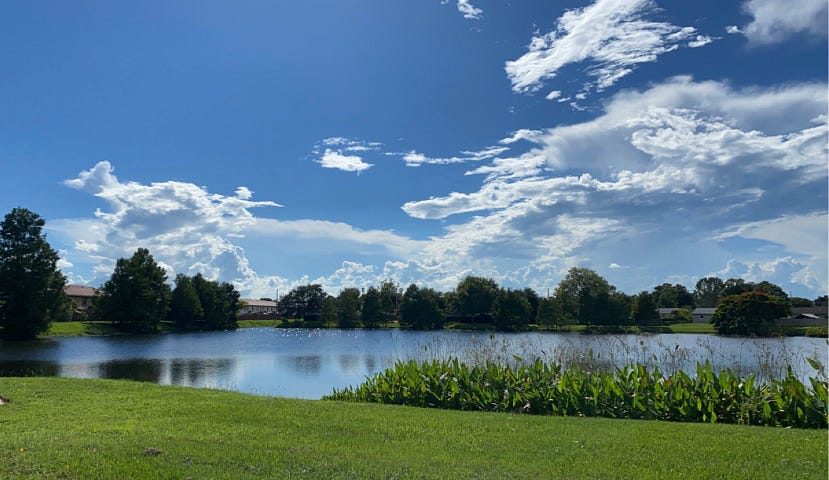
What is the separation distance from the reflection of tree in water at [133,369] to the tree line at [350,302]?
99.9 ft

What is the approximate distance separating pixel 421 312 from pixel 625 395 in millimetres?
88616

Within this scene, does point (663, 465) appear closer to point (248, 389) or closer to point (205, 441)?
point (205, 441)

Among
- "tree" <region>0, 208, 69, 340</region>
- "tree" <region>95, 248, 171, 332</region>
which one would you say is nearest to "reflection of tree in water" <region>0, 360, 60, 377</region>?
"tree" <region>0, 208, 69, 340</region>

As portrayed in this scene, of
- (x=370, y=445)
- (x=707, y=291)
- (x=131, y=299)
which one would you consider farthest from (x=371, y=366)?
(x=707, y=291)

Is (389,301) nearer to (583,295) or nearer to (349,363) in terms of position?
(583,295)

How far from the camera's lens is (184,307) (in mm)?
82750

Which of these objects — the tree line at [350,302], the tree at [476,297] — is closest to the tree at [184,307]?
the tree line at [350,302]

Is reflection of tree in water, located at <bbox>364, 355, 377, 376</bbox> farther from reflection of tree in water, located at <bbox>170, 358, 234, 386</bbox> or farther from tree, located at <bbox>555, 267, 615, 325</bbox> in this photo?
tree, located at <bbox>555, 267, 615, 325</bbox>

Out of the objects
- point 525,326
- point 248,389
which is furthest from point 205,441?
point 525,326

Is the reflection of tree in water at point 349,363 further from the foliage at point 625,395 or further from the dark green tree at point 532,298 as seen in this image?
the dark green tree at point 532,298

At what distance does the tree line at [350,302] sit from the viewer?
2108 inches

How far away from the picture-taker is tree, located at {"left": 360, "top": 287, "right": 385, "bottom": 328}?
103500 mm

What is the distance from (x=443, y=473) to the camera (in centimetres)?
561

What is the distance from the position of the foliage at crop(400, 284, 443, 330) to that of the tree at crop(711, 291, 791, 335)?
49288 millimetres
